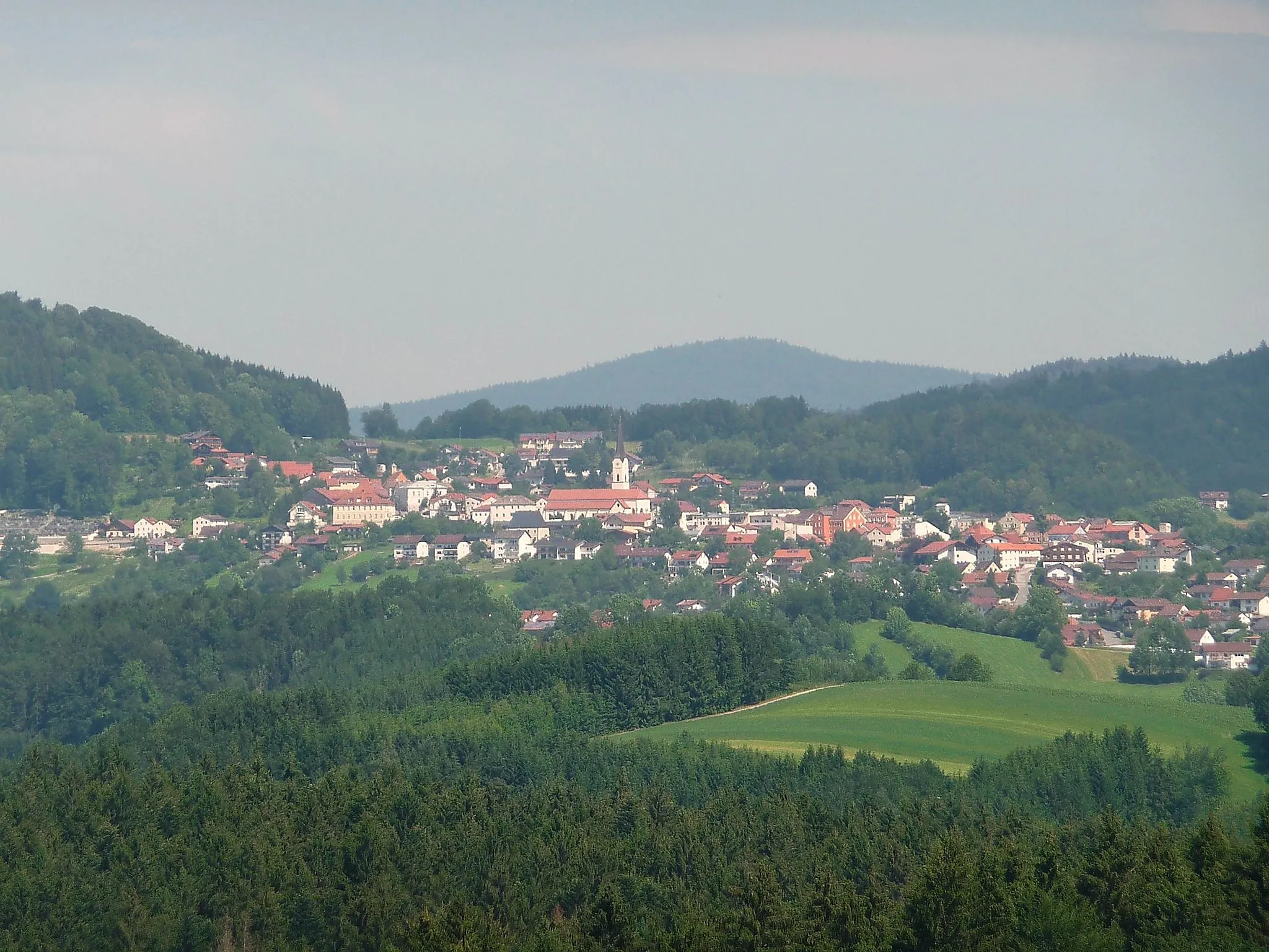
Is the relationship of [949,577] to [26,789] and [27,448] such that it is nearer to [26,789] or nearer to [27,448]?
[27,448]

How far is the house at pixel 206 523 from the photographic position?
15462 centimetres

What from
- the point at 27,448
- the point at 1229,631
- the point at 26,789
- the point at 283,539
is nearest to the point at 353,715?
the point at 26,789

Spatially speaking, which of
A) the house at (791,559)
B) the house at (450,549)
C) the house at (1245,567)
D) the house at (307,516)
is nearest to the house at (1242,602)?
the house at (1245,567)

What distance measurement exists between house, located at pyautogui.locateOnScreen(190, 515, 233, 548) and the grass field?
8183cm

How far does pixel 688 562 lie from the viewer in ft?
478

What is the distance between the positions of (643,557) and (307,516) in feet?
88.9

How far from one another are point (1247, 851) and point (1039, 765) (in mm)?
19997

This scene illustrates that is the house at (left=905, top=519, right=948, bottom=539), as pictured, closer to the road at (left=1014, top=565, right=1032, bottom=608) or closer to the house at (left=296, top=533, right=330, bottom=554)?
the road at (left=1014, top=565, right=1032, bottom=608)

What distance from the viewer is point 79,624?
4067 inches

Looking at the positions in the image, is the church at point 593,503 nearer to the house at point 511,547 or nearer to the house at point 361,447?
the house at point 511,547

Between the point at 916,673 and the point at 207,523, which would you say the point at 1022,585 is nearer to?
the point at 916,673

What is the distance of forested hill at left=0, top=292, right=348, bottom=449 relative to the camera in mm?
181625

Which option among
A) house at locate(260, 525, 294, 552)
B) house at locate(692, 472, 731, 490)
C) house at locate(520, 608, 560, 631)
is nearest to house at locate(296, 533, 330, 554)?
house at locate(260, 525, 294, 552)

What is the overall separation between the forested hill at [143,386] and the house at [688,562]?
50.0 metres
